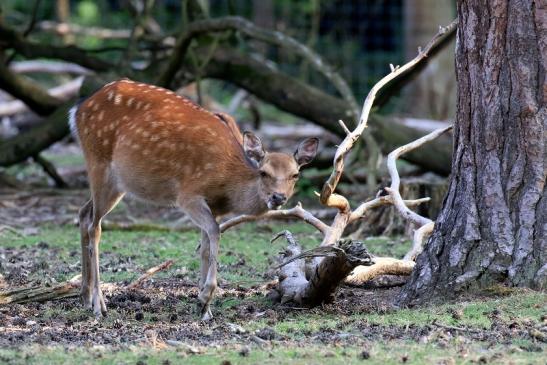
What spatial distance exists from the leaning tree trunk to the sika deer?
3.38 feet

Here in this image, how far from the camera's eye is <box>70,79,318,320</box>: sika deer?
662 cm

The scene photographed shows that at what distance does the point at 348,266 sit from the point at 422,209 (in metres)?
3.76

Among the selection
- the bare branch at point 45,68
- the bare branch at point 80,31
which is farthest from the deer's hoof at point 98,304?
the bare branch at point 80,31

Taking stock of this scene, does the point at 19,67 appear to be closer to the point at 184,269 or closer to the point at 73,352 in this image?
the point at 184,269

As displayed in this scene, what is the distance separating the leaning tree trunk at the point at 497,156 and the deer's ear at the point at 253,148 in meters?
1.24

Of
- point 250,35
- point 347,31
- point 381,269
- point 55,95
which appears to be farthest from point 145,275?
point 347,31

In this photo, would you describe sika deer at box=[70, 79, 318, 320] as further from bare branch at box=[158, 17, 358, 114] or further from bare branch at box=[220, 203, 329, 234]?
bare branch at box=[158, 17, 358, 114]

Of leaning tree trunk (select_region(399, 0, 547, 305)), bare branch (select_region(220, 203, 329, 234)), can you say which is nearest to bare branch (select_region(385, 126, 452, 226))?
bare branch (select_region(220, 203, 329, 234))

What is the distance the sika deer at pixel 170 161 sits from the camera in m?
6.62

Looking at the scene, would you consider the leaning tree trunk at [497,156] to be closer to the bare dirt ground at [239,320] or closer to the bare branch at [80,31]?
the bare dirt ground at [239,320]

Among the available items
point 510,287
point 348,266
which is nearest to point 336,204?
point 348,266

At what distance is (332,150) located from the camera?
12.9 meters

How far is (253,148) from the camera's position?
22.0 ft

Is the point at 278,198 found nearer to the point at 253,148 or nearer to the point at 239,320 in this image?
the point at 253,148
